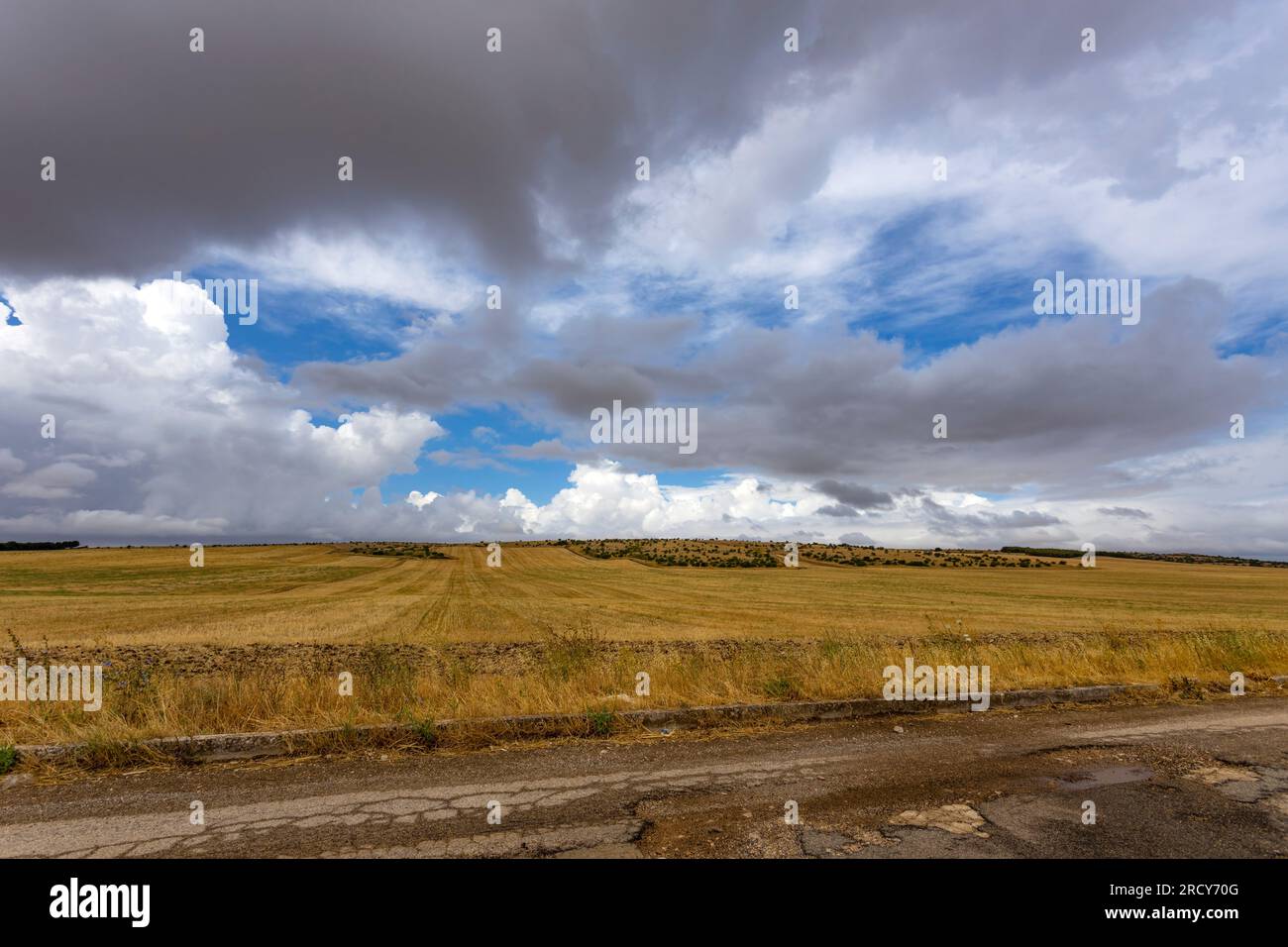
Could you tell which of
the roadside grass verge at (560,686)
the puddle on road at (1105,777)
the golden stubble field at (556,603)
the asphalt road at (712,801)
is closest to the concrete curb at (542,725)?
the roadside grass verge at (560,686)

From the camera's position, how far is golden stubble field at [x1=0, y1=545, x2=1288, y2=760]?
7.73 metres

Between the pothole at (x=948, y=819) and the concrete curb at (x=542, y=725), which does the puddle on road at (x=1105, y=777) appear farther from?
the concrete curb at (x=542, y=725)

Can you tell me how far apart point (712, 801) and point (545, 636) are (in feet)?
67.4

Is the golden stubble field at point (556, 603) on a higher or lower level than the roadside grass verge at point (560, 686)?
lower

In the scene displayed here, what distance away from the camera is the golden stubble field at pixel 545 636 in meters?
7.73

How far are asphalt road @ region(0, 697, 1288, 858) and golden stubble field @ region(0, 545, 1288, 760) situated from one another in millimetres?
1130

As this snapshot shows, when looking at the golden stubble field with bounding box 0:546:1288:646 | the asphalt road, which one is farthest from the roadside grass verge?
the golden stubble field with bounding box 0:546:1288:646

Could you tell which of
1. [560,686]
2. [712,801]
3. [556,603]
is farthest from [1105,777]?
[556,603]

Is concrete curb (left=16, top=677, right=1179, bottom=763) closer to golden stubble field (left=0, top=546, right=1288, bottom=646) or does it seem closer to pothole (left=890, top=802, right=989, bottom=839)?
pothole (left=890, top=802, right=989, bottom=839)

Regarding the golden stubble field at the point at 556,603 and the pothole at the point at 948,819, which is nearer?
the pothole at the point at 948,819

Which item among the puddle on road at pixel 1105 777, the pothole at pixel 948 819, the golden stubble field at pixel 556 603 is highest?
the pothole at pixel 948 819

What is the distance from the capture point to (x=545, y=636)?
25078mm

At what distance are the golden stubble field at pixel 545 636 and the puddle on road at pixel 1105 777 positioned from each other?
282 centimetres
